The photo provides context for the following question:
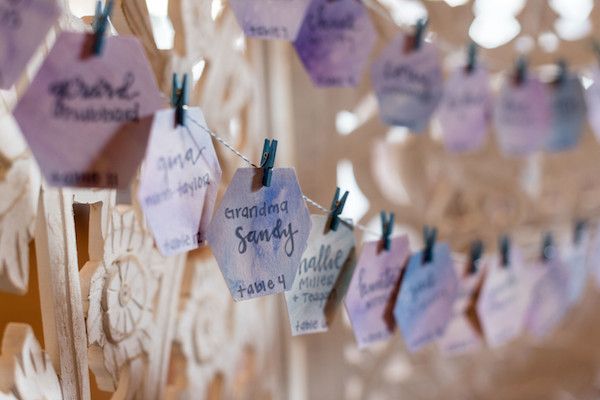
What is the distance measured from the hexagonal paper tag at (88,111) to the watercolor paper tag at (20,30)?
0.5 inches

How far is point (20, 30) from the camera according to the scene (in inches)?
19.6

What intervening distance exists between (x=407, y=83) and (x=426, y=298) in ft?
0.84

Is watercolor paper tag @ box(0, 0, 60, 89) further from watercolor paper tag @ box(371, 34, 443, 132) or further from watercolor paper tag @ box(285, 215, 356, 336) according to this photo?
watercolor paper tag @ box(371, 34, 443, 132)

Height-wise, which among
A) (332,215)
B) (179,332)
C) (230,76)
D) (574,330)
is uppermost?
(230,76)

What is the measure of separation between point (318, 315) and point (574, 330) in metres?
0.78

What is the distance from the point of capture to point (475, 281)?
1.00m

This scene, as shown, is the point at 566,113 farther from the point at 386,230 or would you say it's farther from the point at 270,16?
the point at 270,16

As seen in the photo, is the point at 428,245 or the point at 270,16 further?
the point at 428,245

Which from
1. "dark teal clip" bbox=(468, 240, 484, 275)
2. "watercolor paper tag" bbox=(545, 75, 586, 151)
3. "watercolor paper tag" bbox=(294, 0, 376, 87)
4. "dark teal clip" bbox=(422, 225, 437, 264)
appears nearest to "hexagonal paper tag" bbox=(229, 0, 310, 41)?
"watercolor paper tag" bbox=(294, 0, 376, 87)

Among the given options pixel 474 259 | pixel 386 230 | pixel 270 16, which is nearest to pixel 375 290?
pixel 386 230

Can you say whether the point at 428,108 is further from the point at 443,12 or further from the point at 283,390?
the point at 283,390

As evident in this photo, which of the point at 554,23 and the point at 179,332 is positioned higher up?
the point at 554,23

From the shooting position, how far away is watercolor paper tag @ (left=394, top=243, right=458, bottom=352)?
0.87 m

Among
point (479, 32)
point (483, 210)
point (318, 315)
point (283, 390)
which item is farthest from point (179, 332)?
point (479, 32)
